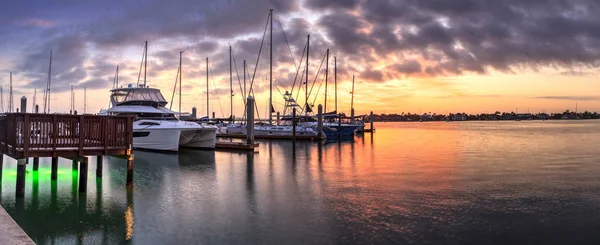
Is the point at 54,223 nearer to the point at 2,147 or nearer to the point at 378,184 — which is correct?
the point at 2,147

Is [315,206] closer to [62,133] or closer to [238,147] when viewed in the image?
[62,133]

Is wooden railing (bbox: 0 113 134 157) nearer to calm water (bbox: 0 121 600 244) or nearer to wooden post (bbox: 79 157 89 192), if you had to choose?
wooden post (bbox: 79 157 89 192)

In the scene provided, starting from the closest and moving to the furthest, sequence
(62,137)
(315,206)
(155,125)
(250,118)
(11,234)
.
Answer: (11,234)
(315,206)
(62,137)
(155,125)
(250,118)

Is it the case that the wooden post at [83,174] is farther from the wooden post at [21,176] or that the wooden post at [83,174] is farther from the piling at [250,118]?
the piling at [250,118]

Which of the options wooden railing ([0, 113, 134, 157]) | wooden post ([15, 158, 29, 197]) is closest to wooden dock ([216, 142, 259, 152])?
wooden railing ([0, 113, 134, 157])

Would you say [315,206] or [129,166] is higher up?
[129,166]

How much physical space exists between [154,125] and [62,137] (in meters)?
19.6

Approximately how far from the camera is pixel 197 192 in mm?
16734

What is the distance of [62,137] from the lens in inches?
584

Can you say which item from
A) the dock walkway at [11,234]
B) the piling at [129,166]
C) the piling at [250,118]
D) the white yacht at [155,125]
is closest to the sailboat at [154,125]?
the white yacht at [155,125]

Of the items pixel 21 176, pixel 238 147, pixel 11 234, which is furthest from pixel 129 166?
pixel 238 147

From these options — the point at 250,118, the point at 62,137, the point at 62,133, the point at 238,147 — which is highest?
the point at 250,118

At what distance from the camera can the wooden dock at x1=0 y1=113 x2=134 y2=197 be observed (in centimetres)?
1377

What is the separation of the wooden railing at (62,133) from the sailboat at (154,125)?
1712cm
